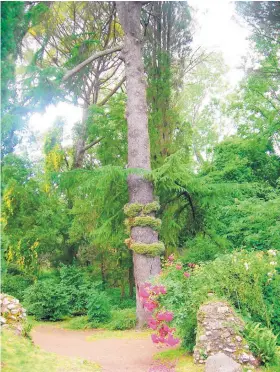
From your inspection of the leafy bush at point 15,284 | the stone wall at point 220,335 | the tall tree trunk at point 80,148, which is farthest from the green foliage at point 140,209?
the leafy bush at point 15,284

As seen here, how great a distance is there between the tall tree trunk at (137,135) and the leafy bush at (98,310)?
1.48 m

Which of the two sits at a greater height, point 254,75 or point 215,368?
point 254,75

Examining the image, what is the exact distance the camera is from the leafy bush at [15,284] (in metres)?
14.3

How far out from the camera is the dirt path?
6055 mm

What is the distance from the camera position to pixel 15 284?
1478 centimetres

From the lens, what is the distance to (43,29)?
44.2 ft

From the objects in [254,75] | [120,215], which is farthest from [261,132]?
[120,215]

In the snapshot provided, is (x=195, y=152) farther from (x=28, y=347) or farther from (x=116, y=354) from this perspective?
(x=28, y=347)

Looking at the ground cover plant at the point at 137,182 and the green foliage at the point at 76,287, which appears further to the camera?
the green foliage at the point at 76,287

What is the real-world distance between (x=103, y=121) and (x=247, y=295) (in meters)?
8.48

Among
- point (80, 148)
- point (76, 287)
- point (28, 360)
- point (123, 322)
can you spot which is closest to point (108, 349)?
point (123, 322)

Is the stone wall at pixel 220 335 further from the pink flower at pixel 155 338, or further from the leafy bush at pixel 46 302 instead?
the leafy bush at pixel 46 302

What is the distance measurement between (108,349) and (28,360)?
9.81 ft

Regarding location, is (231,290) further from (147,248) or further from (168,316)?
(147,248)
